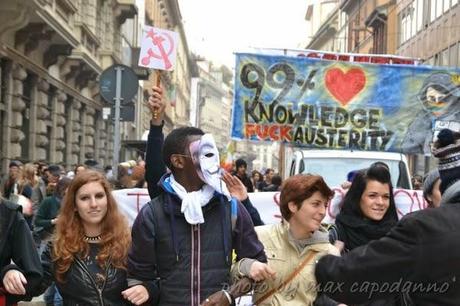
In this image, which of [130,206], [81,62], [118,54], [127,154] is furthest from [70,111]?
[130,206]

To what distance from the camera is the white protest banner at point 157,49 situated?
561cm

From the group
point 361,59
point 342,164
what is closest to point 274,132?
point 342,164

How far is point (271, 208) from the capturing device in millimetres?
6988

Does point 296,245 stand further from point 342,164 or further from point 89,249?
point 342,164

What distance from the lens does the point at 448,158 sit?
2660 mm

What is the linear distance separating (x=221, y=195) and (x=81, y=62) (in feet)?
67.7

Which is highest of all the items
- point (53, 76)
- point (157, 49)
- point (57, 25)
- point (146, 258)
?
point (57, 25)

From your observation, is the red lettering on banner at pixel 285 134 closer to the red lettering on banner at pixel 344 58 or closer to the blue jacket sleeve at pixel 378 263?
the red lettering on banner at pixel 344 58

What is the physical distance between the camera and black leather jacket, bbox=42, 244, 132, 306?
3738 mm

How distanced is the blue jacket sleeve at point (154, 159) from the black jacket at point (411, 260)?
206 centimetres

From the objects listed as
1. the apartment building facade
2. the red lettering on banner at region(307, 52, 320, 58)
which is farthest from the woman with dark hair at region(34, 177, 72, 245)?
the apartment building facade

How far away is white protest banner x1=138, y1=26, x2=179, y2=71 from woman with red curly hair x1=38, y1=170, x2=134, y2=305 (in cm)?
181

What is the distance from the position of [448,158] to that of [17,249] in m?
2.26

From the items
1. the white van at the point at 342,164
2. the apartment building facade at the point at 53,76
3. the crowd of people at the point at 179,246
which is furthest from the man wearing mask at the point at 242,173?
the crowd of people at the point at 179,246
